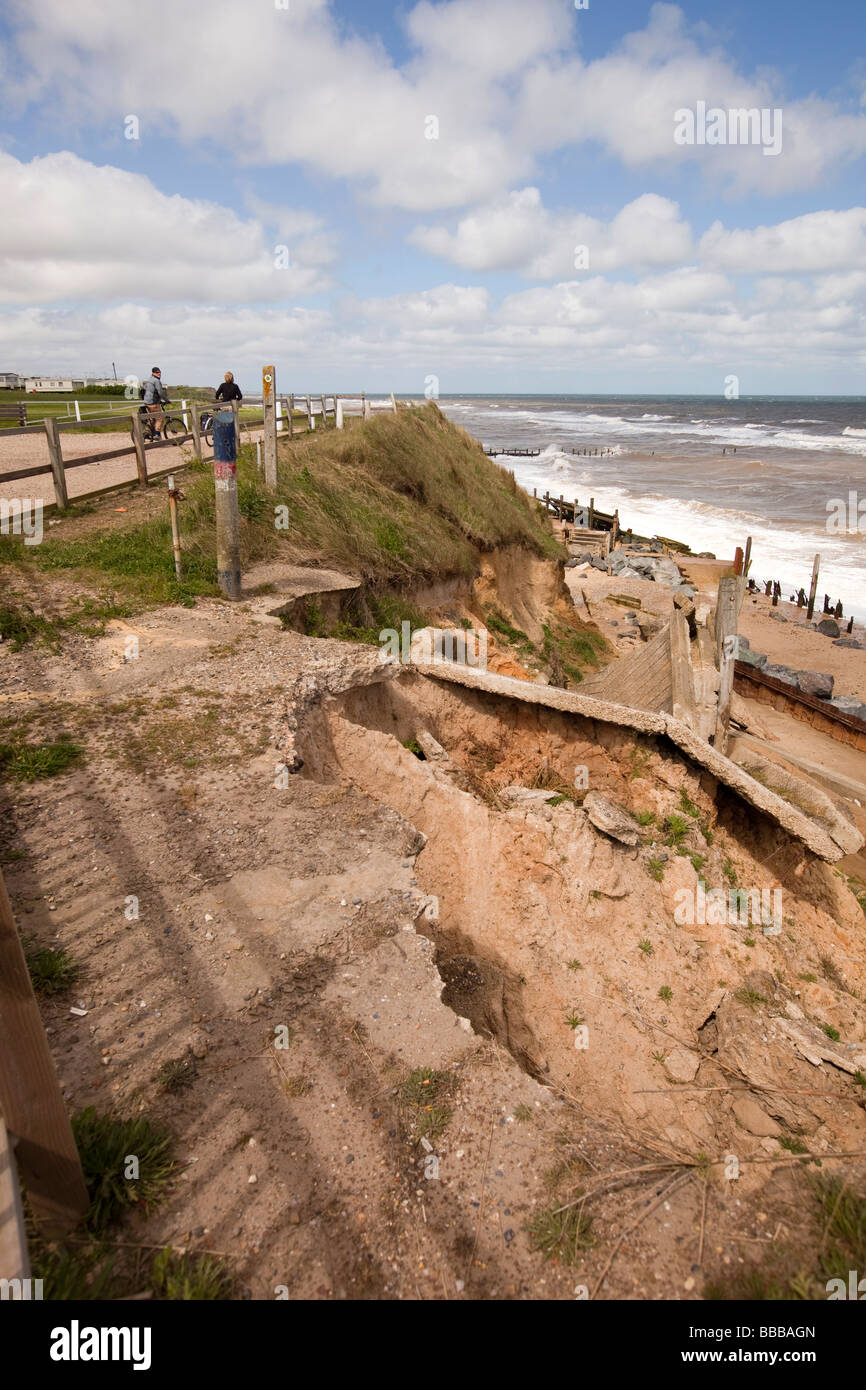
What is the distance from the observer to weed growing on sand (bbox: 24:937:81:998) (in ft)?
12.4

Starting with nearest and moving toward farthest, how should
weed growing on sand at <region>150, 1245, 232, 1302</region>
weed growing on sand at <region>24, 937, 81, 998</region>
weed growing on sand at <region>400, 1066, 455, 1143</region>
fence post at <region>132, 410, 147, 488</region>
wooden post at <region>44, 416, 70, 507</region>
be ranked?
weed growing on sand at <region>150, 1245, 232, 1302</region> < weed growing on sand at <region>400, 1066, 455, 1143</region> < weed growing on sand at <region>24, 937, 81, 998</region> < wooden post at <region>44, 416, 70, 507</region> < fence post at <region>132, 410, 147, 488</region>

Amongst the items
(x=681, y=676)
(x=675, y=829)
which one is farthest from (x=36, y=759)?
(x=681, y=676)

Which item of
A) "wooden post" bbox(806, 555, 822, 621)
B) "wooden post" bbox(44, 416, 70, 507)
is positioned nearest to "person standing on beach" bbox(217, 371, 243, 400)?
"wooden post" bbox(44, 416, 70, 507)

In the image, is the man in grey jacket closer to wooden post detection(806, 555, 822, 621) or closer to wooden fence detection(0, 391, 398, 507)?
wooden fence detection(0, 391, 398, 507)

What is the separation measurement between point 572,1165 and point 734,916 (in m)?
4.31

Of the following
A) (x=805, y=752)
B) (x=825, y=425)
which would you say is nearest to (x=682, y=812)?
(x=805, y=752)

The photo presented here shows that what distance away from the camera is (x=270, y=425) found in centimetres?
1250

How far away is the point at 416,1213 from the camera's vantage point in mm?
3021

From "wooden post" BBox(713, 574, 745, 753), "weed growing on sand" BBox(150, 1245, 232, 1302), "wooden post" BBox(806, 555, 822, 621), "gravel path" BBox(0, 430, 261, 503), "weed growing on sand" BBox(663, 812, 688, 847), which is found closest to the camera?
"weed growing on sand" BBox(150, 1245, 232, 1302)

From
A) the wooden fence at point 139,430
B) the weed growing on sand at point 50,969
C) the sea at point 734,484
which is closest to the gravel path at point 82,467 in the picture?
the wooden fence at point 139,430

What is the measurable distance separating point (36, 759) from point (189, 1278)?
13.7 ft

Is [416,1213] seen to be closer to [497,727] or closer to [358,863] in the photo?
[358,863]

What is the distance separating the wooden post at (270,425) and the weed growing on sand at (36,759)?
791cm

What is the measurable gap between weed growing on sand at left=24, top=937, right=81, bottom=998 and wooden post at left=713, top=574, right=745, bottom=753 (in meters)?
8.32
